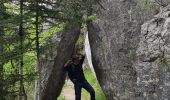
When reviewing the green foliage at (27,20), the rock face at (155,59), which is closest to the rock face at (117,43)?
the rock face at (155,59)

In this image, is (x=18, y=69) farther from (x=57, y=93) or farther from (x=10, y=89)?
(x=57, y=93)

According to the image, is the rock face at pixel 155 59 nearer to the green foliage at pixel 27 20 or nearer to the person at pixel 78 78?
the green foliage at pixel 27 20

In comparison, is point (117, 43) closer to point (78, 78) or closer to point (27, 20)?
point (78, 78)

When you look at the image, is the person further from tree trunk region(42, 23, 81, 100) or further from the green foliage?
the green foliage

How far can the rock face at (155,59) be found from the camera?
953 cm

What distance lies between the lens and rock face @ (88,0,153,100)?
13.4 metres

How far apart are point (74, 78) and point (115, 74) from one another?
1.65m

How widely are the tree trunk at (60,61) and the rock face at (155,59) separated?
4.46 m

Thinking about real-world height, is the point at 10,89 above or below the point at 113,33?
below

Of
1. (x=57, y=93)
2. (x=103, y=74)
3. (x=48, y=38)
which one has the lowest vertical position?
(x=57, y=93)

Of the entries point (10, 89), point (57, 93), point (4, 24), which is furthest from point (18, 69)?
point (57, 93)

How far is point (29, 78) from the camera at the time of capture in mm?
11148

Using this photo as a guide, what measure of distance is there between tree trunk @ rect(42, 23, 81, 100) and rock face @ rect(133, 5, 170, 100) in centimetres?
446

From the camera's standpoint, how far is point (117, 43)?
13.8 meters
